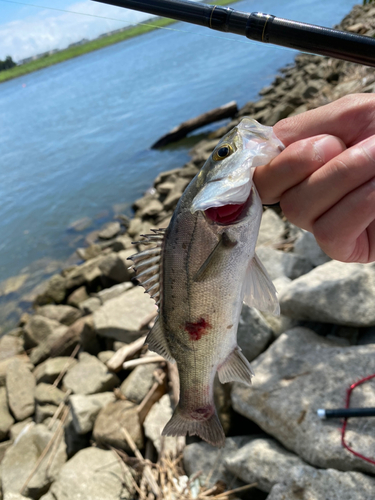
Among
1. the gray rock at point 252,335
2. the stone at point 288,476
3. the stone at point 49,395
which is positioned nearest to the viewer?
the stone at point 288,476

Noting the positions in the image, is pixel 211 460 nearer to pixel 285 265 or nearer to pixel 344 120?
pixel 285 265

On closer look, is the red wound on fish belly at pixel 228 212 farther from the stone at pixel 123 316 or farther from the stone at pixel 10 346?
the stone at pixel 10 346

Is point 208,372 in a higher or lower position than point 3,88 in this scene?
lower

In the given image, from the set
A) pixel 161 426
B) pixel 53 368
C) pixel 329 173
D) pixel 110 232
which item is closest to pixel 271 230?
pixel 161 426

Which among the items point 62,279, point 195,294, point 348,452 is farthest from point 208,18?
point 62,279

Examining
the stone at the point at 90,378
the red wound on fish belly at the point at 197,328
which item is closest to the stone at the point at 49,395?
the stone at the point at 90,378

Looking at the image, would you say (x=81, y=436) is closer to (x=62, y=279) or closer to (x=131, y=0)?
(x=131, y=0)

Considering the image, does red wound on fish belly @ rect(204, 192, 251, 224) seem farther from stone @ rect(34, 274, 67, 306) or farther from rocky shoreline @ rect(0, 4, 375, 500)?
stone @ rect(34, 274, 67, 306)
